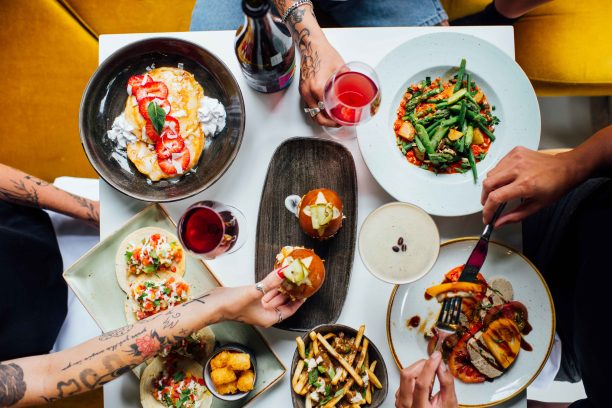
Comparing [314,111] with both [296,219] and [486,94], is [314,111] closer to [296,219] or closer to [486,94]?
[296,219]

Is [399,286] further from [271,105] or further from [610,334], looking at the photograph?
[271,105]

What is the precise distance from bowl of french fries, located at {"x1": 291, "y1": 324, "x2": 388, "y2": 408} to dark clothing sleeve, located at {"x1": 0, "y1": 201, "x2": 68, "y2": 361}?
954 mm

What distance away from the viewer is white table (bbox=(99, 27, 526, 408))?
1607mm

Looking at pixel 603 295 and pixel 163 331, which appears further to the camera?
pixel 163 331

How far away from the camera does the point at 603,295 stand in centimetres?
141

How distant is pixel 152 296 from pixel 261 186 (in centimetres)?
50

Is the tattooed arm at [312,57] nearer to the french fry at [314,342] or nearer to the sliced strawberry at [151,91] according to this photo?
the sliced strawberry at [151,91]

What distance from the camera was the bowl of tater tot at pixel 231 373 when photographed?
4.97ft

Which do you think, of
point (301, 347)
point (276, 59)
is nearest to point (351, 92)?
point (276, 59)

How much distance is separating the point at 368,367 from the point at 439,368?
235 mm

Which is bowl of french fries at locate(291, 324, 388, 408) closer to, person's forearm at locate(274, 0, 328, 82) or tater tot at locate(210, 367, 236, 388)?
tater tot at locate(210, 367, 236, 388)

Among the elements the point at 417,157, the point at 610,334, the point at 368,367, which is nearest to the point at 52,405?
the point at 368,367

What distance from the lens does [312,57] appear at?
158cm

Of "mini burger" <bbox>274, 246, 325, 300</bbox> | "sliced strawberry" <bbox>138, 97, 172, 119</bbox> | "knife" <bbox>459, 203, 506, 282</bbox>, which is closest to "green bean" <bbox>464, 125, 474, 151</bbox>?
"knife" <bbox>459, 203, 506, 282</bbox>
